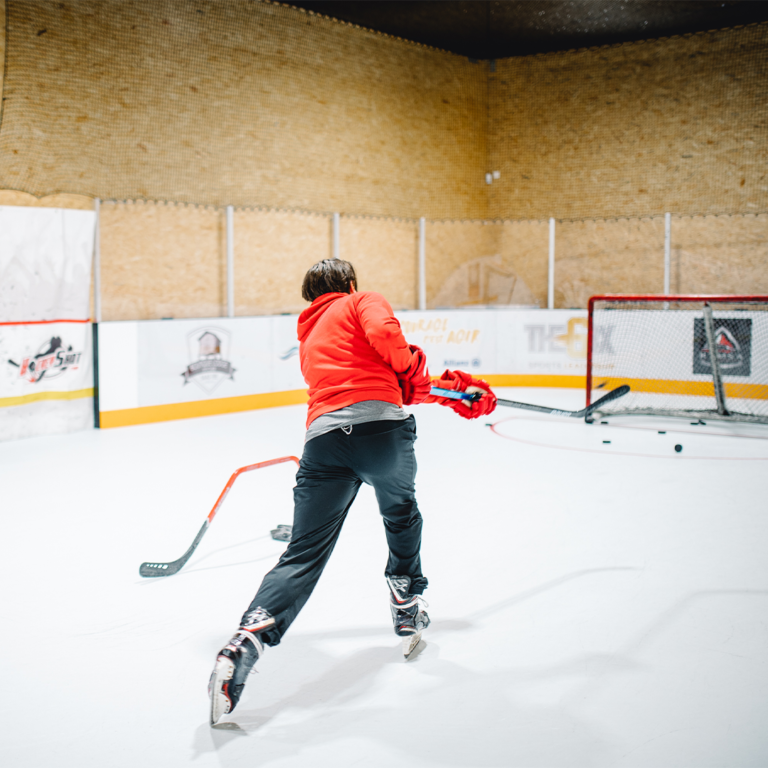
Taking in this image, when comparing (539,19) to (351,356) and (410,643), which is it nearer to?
(351,356)

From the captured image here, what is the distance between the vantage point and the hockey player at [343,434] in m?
2.43

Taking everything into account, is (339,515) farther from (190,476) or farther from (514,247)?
(514,247)

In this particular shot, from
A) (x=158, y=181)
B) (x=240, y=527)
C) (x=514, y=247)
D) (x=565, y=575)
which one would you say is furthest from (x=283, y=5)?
(x=565, y=575)

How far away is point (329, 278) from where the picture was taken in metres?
2.65

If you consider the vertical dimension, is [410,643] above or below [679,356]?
below

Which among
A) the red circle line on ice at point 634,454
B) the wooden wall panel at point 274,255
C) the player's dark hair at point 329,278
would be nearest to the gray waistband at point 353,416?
the player's dark hair at point 329,278

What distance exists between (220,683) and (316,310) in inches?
48.2

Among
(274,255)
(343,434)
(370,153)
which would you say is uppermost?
(370,153)

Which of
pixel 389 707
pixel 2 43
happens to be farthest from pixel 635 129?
pixel 389 707

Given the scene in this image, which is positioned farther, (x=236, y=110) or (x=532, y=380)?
(x=532, y=380)

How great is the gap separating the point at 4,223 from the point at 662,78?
8.84 meters

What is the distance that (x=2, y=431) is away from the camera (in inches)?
279

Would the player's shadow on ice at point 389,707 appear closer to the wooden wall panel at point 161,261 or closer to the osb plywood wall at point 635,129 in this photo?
the wooden wall panel at point 161,261

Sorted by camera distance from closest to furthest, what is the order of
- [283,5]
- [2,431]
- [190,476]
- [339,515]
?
[339,515] → [190,476] → [2,431] → [283,5]
